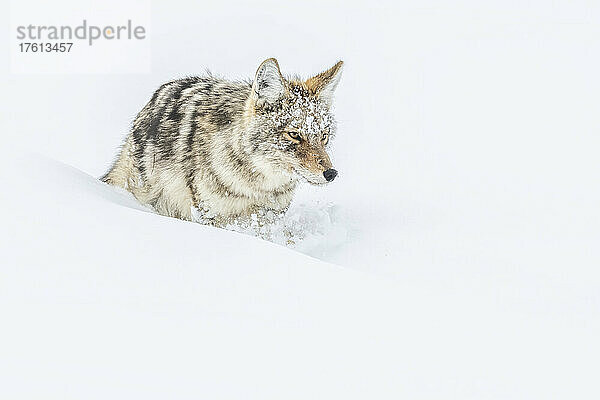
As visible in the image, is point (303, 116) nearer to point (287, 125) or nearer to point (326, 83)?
point (287, 125)

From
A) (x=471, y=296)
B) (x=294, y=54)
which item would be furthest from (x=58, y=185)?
(x=294, y=54)

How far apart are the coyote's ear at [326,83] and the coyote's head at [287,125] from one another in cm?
5

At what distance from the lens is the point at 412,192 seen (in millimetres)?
5883

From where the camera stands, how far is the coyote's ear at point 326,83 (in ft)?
15.9

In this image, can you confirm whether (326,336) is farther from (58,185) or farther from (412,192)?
(412,192)

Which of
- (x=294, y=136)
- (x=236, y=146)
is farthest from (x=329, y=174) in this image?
(x=236, y=146)

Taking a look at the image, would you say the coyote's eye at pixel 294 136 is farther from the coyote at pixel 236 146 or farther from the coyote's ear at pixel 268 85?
the coyote's ear at pixel 268 85

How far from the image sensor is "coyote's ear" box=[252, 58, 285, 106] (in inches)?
181

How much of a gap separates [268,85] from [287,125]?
292 millimetres

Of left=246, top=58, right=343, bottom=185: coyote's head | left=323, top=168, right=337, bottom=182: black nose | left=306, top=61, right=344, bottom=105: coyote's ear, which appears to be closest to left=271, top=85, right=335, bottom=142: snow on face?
left=246, top=58, right=343, bottom=185: coyote's head

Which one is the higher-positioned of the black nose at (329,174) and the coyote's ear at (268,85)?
the coyote's ear at (268,85)

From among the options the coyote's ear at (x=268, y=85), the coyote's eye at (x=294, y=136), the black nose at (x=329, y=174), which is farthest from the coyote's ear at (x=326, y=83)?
the black nose at (x=329, y=174)

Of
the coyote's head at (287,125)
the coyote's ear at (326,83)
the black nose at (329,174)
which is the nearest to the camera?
the black nose at (329,174)

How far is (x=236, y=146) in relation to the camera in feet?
15.7
